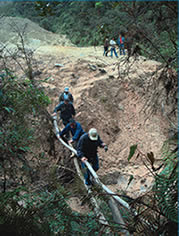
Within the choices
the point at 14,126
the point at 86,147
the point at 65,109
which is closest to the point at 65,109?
the point at 65,109

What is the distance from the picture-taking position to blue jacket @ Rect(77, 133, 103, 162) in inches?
197

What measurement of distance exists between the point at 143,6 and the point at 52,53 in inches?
424

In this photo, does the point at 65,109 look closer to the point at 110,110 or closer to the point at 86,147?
the point at 86,147

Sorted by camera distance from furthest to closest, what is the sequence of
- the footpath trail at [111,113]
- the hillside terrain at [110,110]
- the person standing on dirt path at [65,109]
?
the footpath trail at [111,113], the hillside terrain at [110,110], the person standing on dirt path at [65,109]

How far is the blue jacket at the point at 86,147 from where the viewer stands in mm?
4992

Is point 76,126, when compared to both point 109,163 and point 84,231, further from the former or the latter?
point 84,231

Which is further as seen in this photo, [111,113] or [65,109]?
[111,113]

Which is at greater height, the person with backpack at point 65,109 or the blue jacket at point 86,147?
the person with backpack at point 65,109

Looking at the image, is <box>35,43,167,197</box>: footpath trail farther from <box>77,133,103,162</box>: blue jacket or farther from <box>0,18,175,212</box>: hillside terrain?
<box>77,133,103,162</box>: blue jacket

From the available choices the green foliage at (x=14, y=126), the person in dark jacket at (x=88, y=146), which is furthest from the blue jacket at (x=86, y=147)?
the green foliage at (x=14, y=126)

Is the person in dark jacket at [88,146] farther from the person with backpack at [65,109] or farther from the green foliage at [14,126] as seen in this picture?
the person with backpack at [65,109]

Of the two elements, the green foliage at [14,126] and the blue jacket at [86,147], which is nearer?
the green foliage at [14,126]

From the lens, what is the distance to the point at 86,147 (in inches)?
200

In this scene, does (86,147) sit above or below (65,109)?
below
